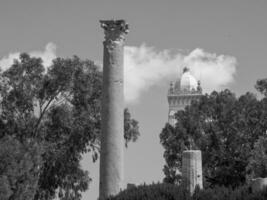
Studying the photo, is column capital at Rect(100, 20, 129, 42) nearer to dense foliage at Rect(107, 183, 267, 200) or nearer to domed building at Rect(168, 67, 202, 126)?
dense foliage at Rect(107, 183, 267, 200)

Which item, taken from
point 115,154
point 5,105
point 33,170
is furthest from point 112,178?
point 5,105

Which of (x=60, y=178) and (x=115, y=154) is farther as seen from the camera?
(x=60, y=178)

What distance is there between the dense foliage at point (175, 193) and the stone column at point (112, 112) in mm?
959

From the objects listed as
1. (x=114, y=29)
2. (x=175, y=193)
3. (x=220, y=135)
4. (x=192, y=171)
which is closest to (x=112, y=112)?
(x=114, y=29)

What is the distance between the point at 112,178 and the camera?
21250mm

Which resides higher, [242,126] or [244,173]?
[242,126]

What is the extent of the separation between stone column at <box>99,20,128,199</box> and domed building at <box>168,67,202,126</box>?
136 ft

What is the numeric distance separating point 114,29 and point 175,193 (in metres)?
6.92

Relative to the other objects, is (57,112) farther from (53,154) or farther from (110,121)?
(110,121)

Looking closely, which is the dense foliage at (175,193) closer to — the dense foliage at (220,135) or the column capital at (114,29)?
the column capital at (114,29)

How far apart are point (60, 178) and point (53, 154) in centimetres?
215

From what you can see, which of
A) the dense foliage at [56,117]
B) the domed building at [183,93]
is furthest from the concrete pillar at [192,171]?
the domed building at [183,93]

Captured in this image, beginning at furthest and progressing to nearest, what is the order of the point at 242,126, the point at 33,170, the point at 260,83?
the point at 242,126 → the point at 260,83 → the point at 33,170

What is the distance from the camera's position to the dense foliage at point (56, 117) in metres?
32.0
